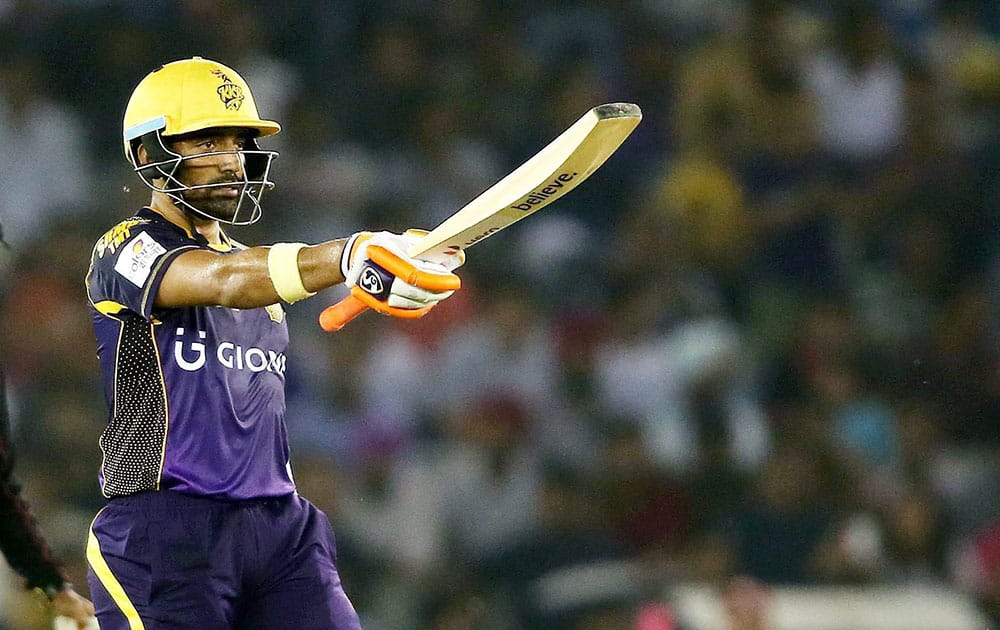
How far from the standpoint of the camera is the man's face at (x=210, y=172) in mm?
3076

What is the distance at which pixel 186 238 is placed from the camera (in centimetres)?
303

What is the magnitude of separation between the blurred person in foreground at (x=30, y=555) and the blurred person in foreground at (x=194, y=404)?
21.9 inches

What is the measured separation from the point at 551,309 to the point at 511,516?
0.97 meters

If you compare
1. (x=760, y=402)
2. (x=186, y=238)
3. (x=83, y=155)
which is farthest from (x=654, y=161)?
(x=186, y=238)

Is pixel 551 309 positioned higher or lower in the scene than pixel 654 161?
lower

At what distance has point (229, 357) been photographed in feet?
9.91

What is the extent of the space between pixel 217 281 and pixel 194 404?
1.07 ft

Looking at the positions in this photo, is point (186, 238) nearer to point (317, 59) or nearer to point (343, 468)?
point (343, 468)

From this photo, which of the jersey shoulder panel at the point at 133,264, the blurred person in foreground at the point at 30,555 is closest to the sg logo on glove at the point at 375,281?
the jersey shoulder panel at the point at 133,264

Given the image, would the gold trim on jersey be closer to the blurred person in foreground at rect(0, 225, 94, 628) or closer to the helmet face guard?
the blurred person in foreground at rect(0, 225, 94, 628)

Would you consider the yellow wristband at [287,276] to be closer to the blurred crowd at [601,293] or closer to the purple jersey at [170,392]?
the purple jersey at [170,392]

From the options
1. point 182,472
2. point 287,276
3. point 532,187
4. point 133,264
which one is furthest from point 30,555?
point 532,187

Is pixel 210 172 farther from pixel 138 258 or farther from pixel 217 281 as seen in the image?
pixel 217 281

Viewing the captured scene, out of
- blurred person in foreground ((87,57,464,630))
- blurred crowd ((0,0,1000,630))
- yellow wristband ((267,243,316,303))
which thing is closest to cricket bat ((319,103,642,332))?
yellow wristband ((267,243,316,303))
